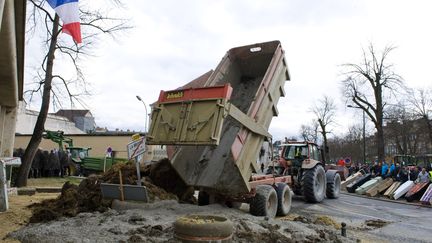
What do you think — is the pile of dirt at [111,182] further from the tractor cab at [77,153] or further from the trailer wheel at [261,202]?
the tractor cab at [77,153]

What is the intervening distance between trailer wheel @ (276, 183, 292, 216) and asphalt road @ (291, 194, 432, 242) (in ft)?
3.43

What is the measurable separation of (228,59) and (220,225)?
698cm

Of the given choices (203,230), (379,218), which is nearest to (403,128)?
(379,218)

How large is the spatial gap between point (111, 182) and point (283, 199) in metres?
4.60

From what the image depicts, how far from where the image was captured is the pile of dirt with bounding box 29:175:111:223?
27.8 feet

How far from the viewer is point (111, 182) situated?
9617 millimetres

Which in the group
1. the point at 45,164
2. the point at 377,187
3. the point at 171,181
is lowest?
the point at 377,187

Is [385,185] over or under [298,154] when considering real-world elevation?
under

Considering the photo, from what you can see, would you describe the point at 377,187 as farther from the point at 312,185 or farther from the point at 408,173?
the point at 312,185

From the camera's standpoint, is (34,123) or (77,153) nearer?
(77,153)

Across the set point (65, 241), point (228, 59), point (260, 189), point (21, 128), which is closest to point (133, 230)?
point (65, 241)

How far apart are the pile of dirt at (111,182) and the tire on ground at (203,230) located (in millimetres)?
3063

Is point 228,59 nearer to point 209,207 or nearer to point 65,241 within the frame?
point 209,207

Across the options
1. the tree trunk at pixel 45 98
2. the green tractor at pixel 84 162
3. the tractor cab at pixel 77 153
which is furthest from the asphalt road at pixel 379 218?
the tractor cab at pixel 77 153
